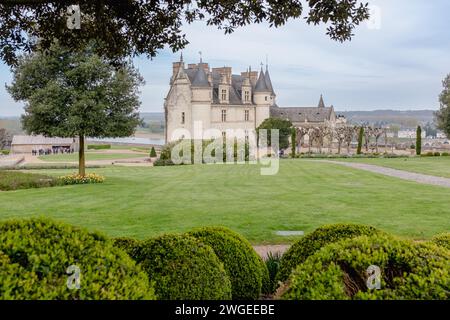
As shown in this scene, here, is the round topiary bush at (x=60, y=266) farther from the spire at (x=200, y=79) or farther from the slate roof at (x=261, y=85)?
the slate roof at (x=261, y=85)

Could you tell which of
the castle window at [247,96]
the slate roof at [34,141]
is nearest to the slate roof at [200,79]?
the castle window at [247,96]

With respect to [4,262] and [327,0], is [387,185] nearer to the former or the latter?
[327,0]

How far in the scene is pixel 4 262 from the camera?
279cm

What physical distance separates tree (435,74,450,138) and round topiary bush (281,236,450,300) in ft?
169

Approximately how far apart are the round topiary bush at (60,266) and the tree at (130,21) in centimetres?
493

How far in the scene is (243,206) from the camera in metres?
15.2

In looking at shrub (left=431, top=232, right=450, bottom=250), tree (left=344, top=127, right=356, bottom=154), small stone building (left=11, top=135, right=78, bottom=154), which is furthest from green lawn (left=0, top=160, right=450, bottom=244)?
small stone building (left=11, top=135, right=78, bottom=154)

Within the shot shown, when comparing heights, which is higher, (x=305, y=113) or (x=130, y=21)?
(x=305, y=113)

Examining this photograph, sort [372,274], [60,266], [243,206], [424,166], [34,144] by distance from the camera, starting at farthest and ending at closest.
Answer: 1. [34,144]
2. [424,166]
3. [243,206]
4. [372,274]
5. [60,266]

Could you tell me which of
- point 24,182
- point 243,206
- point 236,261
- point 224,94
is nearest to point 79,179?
point 24,182

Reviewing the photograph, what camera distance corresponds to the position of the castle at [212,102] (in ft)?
211

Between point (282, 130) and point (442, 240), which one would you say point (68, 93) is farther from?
point (282, 130)

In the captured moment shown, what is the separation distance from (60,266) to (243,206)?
12.4 m
